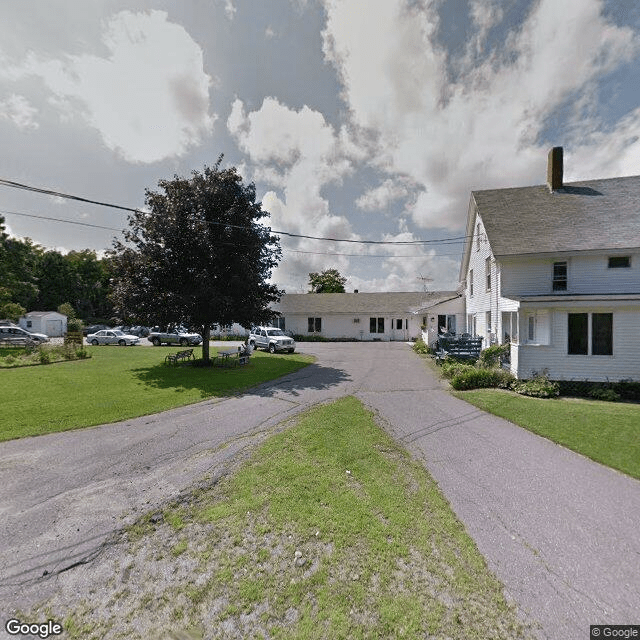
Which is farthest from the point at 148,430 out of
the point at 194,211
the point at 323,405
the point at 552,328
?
the point at 552,328

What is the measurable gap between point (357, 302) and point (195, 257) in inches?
971

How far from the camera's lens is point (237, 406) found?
9.56 m

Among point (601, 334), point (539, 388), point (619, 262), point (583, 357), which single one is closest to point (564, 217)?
point (619, 262)

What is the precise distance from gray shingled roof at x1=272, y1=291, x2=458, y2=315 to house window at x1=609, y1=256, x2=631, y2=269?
816 inches

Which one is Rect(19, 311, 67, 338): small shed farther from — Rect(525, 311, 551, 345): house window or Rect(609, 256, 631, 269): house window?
Rect(609, 256, 631, 269): house window

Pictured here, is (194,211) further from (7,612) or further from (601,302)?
(601,302)

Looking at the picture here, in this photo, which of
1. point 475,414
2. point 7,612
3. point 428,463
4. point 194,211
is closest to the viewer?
point 7,612

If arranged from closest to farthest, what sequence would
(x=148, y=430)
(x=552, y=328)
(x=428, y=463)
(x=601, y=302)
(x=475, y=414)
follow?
(x=428, y=463), (x=148, y=430), (x=475, y=414), (x=601, y=302), (x=552, y=328)

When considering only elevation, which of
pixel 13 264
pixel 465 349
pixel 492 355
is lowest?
pixel 492 355

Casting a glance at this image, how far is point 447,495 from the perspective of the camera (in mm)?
4715

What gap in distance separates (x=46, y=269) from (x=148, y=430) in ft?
220

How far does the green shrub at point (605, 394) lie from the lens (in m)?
11.0

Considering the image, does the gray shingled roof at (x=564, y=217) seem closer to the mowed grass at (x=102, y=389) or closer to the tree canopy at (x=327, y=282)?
the mowed grass at (x=102, y=389)

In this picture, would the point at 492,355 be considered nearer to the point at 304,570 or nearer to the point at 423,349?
the point at 423,349
